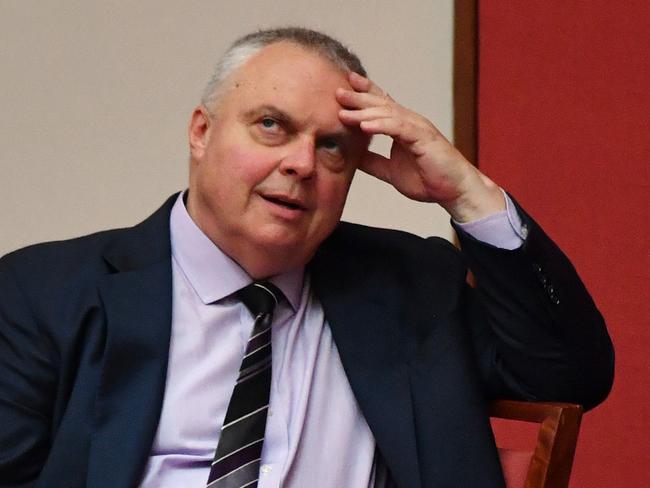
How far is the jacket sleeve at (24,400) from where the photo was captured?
1.45 m

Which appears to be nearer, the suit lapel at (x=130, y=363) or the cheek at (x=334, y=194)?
the suit lapel at (x=130, y=363)

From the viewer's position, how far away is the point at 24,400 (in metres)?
1.46

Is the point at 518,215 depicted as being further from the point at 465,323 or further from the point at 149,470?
the point at 149,470

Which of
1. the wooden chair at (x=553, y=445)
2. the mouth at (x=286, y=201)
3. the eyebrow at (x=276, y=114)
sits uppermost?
the eyebrow at (x=276, y=114)

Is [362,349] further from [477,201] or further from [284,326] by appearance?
[477,201]

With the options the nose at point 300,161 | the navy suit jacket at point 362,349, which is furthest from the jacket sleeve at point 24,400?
the nose at point 300,161

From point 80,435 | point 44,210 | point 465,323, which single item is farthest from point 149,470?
point 44,210

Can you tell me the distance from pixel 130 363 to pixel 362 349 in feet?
1.23

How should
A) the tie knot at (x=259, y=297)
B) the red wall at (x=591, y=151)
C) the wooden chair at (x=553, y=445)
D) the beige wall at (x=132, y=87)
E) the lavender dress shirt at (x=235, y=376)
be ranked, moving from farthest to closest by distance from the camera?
1. the beige wall at (x=132, y=87)
2. the red wall at (x=591, y=151)
3. the tie knot at (x=259, y=297)
4. the lavender dress shirt at (x=235, y=376)
5. the wooden chair at (x=553, y=445)

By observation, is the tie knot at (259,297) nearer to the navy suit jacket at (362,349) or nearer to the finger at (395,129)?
the navy suit jacket at (362,349)

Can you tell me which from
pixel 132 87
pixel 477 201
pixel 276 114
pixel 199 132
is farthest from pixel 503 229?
pixel 132 87

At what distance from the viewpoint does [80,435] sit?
144 centimetres

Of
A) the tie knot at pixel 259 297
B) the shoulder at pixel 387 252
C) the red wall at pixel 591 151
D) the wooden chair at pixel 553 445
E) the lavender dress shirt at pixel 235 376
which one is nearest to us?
the wooden chair at pixel 553 445

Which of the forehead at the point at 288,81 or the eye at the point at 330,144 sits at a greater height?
the forehead at the point at 288,81
